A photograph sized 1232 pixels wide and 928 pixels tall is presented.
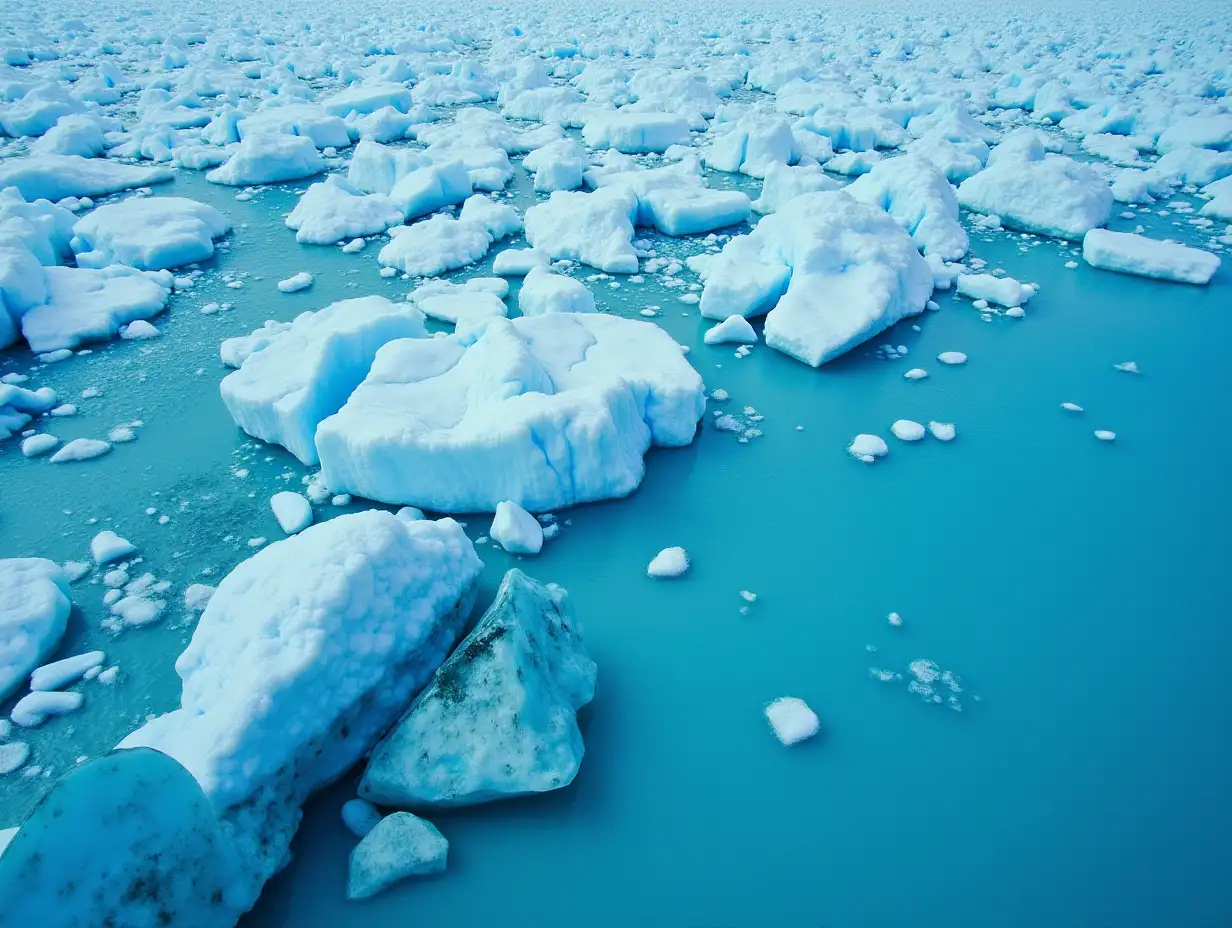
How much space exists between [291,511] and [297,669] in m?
1.19

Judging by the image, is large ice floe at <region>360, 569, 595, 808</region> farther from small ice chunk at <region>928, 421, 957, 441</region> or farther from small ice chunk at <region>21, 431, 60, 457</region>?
small ice chunk at <region>21, 431, 60, 457</region>

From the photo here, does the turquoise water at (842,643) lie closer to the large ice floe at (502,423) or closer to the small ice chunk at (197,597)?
the small ice chunk at (197,597)

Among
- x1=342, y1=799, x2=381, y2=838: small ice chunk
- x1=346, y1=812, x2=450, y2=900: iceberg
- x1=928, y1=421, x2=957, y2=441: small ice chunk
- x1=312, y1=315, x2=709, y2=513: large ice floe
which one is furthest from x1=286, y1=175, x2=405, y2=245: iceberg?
x1=346, y1=812, x2=450, y2=900: iceberg

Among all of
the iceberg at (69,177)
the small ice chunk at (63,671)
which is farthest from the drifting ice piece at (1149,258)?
the iceberg at (69,177)

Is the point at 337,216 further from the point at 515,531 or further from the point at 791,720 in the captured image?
the point at 791,720

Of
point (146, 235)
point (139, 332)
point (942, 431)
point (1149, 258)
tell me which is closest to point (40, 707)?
point (139, 332)

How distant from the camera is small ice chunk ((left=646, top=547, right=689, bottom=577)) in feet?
8.43

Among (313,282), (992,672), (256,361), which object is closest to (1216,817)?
(992,672)

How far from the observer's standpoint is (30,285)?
13.3 feet

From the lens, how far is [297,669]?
1.72m

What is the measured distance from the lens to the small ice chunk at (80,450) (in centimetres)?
312

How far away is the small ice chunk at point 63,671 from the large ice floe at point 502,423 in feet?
3.23

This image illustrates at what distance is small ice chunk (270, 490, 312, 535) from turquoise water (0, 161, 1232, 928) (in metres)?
0.08

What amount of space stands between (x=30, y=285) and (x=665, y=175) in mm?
4389
